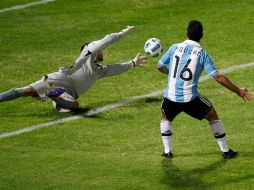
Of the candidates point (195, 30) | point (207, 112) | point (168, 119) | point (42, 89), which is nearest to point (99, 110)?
point (42, 89)

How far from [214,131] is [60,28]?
1047 centimetres

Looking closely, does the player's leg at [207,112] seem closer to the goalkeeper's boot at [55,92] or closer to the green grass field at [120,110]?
the green grass field at [120,110]

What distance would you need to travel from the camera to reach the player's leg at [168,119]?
48.0ft

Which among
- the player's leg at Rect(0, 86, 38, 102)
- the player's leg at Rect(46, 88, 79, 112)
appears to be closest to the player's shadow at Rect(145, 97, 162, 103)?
the player's leg at Rect(46, 88, 79, 112)

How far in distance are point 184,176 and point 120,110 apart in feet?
15.2

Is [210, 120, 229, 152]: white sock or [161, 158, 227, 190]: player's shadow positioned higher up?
[210, 120, 229, 152]: white sock

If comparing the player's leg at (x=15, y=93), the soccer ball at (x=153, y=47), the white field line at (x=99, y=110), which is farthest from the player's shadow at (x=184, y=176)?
the player's leg at (x=15, y=93)

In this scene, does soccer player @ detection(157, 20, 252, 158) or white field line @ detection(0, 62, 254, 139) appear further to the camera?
white field line @ detection(0, 62, 254, 139)

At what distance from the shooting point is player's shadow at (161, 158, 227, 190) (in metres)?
13.5

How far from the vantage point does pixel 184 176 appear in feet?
45.9

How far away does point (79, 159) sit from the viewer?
49.3 feet

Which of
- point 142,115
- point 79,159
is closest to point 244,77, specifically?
point 142,115

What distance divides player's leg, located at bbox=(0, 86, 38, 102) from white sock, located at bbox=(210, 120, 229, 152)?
4.82m

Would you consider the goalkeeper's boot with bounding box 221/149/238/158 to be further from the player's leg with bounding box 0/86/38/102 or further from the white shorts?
the player's leg with bounding box 0/86/38/102
